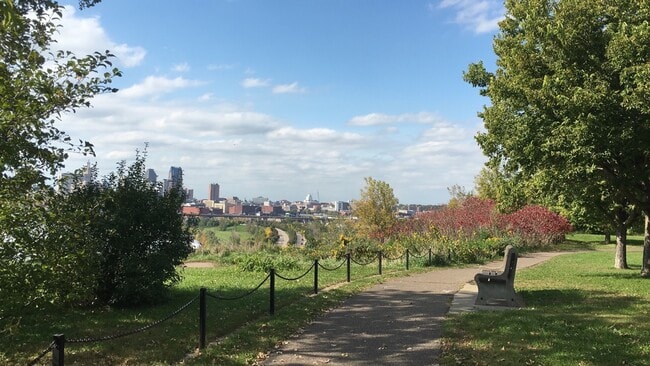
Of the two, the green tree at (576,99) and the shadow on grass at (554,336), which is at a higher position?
the green tree at (576,99)

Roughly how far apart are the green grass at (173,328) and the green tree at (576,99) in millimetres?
6341

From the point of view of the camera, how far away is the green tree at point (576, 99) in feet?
39.4

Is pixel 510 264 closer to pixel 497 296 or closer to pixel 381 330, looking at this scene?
pixel 497 296

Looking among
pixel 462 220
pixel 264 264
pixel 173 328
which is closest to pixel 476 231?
pixel 462 220

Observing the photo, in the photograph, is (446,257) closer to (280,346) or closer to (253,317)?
(253,317)

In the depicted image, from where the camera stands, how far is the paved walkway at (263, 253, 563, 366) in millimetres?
6934

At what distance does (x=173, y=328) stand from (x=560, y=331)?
6.18 m

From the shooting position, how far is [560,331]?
812 cm

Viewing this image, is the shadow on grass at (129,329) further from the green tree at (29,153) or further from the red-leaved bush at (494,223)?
the red-leaved bush at (494,223)

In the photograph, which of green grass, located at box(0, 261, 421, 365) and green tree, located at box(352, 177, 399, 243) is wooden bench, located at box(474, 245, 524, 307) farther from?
green tree, located at box(352, 177, 399, 243)

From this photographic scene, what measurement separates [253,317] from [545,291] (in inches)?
313

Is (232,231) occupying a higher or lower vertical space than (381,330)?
higher

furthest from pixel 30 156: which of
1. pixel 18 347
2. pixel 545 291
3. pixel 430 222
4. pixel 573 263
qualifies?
pixel 430 222

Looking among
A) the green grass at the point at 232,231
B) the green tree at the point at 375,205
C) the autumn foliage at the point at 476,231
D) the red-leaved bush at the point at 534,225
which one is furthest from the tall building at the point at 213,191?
the red-leaved bush at the point at 534,225
